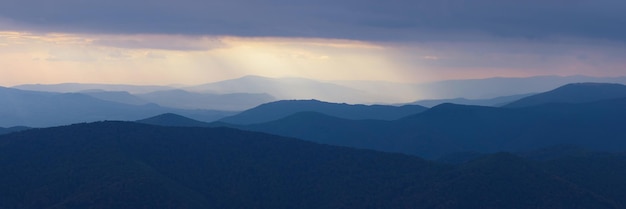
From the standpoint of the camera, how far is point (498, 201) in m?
86.9

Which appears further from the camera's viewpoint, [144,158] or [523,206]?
[144,158]

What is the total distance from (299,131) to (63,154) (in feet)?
339

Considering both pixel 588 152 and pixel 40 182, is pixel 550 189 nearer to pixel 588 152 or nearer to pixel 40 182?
pixel 588 152

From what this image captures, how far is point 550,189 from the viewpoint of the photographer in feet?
295

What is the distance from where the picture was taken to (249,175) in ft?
320

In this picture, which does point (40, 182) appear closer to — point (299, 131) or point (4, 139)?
point (4, 139)

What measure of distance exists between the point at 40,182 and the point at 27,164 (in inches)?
287

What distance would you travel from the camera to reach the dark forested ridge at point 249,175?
85375 millimetres

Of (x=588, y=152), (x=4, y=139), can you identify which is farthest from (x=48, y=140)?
(x=588, y=152)

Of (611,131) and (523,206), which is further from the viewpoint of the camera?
(611,131)

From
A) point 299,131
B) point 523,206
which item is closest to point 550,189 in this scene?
point 523,206

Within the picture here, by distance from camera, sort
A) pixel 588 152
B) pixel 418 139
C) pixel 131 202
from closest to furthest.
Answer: pixel 131 202 < pixel 588 152 < pixel 418 139

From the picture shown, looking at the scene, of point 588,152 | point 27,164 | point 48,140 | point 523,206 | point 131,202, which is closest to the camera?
point 131,202

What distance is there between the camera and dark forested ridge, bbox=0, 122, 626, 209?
280 feet
